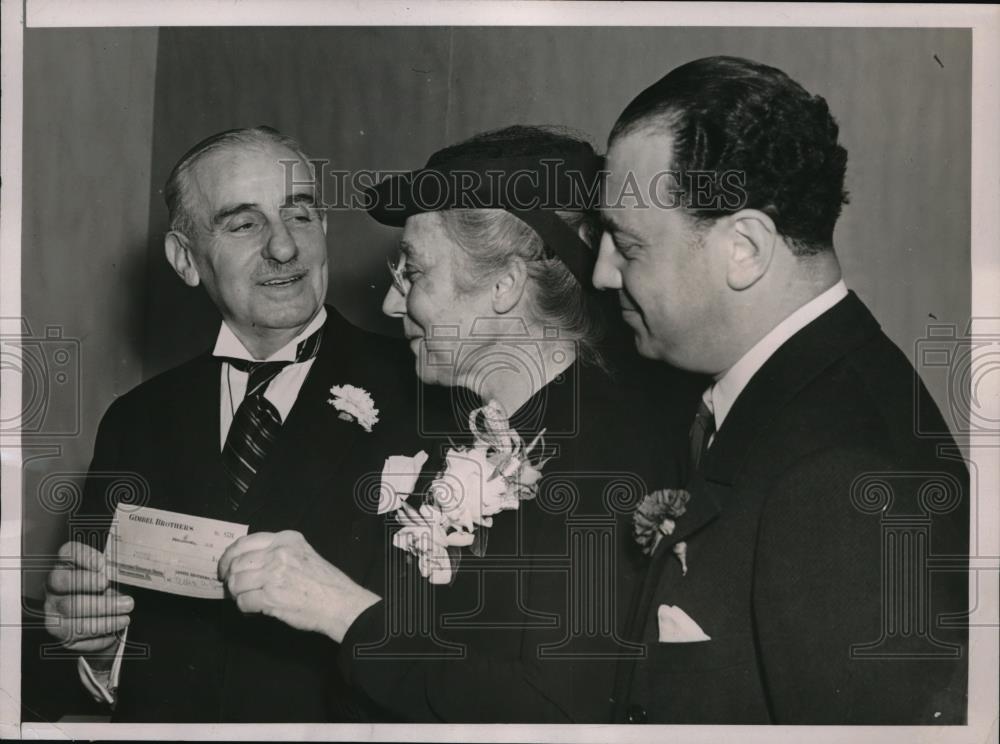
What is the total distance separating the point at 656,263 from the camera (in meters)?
1.63

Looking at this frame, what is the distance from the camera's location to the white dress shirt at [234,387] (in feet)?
5.71

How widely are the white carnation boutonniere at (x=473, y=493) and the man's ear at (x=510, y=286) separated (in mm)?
170

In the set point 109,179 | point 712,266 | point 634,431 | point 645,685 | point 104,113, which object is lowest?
point 645,685

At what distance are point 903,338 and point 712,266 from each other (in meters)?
0.38

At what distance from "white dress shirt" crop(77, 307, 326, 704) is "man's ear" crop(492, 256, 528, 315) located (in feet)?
1.03

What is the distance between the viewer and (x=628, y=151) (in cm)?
166

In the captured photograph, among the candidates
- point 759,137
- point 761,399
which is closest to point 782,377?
point 761,399

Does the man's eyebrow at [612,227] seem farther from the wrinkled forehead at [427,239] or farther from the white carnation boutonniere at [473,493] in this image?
the white carnation boutonniere at [473,493]

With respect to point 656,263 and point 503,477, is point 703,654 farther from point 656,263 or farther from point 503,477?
point 656,263

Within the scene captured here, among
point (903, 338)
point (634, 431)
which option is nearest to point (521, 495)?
point (634, 431)

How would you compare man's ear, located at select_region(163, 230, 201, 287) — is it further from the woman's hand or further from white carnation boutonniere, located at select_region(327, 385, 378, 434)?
the woman's hand

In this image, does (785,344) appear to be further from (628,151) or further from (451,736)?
(451,736)

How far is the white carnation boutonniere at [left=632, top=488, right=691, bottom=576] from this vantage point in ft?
5.37

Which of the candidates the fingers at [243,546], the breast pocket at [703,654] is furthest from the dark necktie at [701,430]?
the fingers at [243,546]
